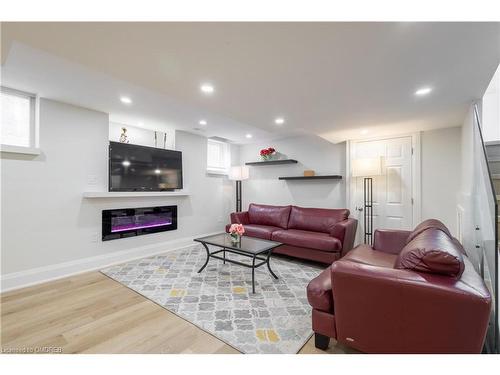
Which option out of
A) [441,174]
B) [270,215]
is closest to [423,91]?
[441,174]

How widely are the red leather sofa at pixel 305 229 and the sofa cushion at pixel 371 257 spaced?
1.91 ft

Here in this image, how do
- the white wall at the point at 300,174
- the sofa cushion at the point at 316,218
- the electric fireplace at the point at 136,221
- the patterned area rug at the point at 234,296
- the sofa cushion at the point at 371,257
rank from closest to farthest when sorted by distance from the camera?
1. the patterned area rug at the point at 234,296
2. the sofa cushion at the point at 371,257
3. the electric fireplace at the point at 136,221
4. the sofa cushion at the point at 316,218
5. the white wall at the point at 300,174

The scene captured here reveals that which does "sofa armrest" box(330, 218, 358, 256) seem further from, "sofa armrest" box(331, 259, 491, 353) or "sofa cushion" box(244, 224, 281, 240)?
"sofa armrest" box(331, 259, 491, 353)

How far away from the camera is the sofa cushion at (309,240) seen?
3191 mm

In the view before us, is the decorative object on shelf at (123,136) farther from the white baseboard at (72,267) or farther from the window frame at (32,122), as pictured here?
the white baseboard at (72,267)

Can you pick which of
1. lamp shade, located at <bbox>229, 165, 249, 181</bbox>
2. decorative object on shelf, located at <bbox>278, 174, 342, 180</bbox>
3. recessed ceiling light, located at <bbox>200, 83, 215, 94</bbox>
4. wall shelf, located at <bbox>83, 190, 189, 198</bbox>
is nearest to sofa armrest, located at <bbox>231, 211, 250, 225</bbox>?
lamp shade, located at <bbox>229, 165, 249, 181</bbox>

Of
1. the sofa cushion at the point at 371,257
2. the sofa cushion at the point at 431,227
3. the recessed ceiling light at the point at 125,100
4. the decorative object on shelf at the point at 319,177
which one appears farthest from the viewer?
the decorative object on shelf at the point at 319,177

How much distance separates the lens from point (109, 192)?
3.43 meters

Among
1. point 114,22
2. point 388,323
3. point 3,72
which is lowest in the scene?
point 388,323

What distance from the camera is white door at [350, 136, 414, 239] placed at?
372 cm

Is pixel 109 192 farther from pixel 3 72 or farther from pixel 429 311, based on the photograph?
pixel 429 311

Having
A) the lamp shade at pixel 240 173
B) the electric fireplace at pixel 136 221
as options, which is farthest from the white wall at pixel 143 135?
the lamp shade at pixel 240 173
